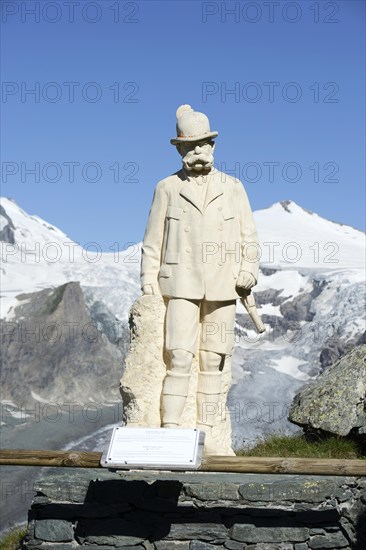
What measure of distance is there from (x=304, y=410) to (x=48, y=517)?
329 centimetres

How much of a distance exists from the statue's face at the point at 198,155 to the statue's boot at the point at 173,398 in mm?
1921

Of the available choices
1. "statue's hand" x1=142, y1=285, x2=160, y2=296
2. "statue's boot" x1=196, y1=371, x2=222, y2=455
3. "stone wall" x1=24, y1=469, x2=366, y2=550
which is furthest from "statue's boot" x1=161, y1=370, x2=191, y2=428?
"statue's hand" x1=142, y1=285, x2=160, y2=296

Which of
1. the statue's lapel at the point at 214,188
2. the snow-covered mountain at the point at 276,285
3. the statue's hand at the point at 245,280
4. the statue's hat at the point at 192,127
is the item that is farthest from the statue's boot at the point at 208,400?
the snow-covered mountain at the point at 276,285

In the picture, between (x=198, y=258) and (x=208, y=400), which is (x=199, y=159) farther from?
(x=208, y=400)

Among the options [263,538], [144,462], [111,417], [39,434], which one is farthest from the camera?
[111,417]

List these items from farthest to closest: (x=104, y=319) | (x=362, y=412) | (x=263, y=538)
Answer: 1. (x=104, y=319)
2. (x=362, y=412)
3. (x=263, y=538)

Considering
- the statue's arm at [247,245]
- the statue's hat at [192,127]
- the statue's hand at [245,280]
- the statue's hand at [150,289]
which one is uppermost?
the statue's hat at [192,127]

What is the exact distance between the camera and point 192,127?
7602 millimetres

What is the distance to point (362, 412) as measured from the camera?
28.7ft

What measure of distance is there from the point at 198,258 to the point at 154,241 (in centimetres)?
51

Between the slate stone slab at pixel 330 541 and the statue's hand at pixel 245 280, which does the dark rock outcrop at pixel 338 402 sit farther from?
the statue's hand at pixel 245 280

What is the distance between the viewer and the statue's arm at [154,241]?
7.79 meters

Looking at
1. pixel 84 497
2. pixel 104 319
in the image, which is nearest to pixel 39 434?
pixel 104 319

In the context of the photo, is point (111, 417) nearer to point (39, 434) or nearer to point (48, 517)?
point (39, 434)
